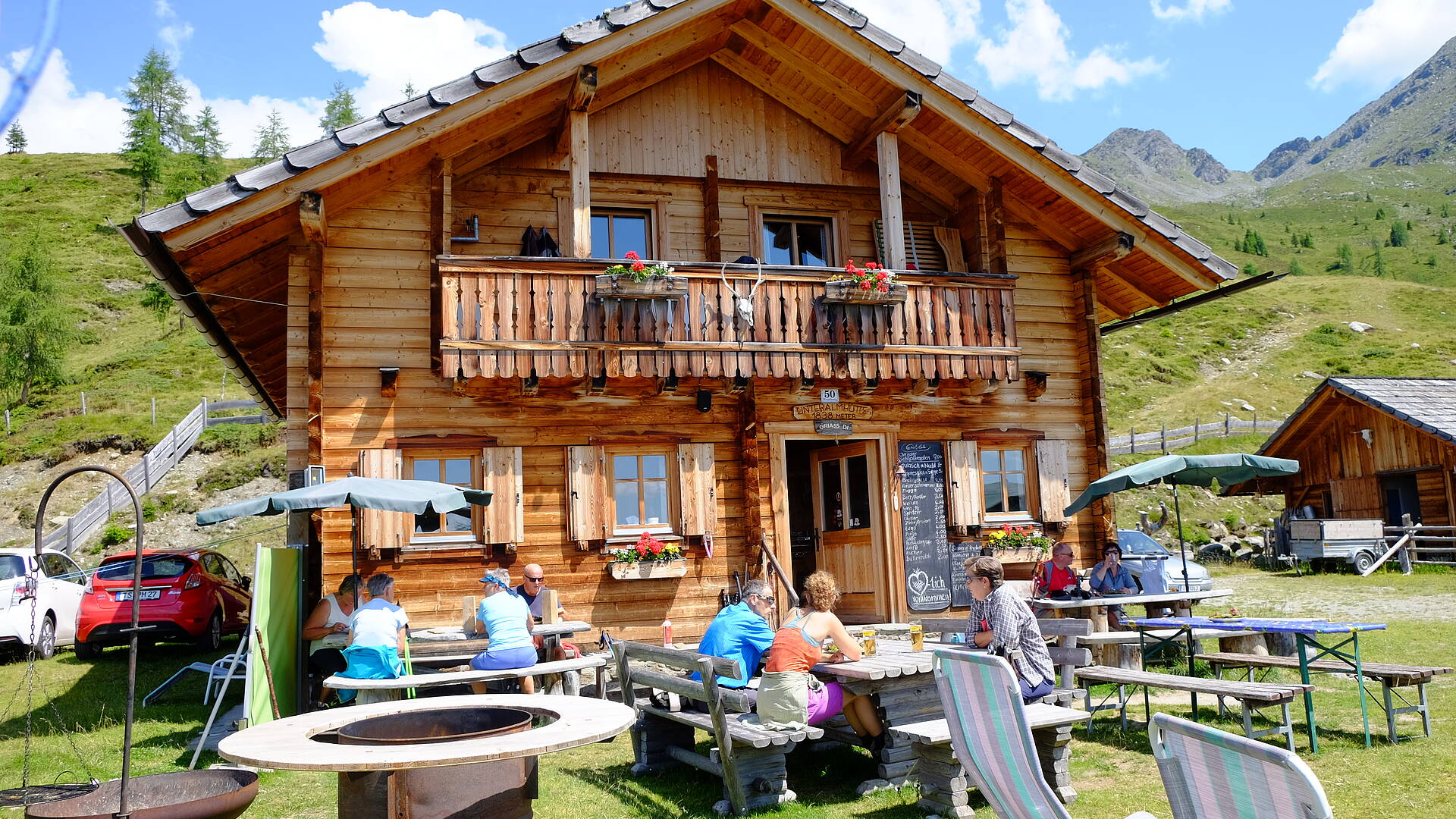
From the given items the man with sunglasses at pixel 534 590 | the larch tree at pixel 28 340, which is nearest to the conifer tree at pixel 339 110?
the larch tree at pixel 28 340

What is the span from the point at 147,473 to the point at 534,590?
27539 mm

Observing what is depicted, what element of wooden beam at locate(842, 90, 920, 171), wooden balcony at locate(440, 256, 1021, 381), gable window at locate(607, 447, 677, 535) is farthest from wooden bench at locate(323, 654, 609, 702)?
wooden beam at locate(842, 90, 920, 171)

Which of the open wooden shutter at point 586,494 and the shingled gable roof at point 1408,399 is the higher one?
the shingled gable roof at point 1408,399

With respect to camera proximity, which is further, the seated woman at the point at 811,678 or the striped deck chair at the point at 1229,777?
the seated woman at the point at 811,678

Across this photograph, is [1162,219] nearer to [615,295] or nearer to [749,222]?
[749,222]

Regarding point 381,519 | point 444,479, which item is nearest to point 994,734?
point 381,519

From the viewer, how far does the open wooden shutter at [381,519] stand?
11234mm

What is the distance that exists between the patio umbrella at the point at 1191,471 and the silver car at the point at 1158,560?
3526 mm

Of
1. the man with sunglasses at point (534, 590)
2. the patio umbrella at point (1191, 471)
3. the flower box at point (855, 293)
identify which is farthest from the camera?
the flower box at point (855, 293)

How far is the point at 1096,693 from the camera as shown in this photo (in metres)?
11.0

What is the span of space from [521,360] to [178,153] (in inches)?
3303

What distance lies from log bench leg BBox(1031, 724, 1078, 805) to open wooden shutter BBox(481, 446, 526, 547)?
6.90 m

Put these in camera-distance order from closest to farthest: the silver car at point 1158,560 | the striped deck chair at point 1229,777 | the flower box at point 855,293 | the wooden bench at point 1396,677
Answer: the striped deck chair at point 1229,777, the wooden bench at point 1396,677, the flower box at point 855,293, the silver car at point 1158,560

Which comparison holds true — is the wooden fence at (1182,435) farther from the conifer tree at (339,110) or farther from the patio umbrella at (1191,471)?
the conifer tree at (339,110)
